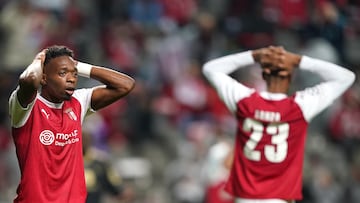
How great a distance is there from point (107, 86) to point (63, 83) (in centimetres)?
56

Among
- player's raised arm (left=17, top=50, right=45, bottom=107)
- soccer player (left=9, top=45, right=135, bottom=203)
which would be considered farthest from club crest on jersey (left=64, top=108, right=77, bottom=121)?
player's raised arm (left=17, top=50, right=45, bottom=107)

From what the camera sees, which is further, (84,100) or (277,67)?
(277,67)

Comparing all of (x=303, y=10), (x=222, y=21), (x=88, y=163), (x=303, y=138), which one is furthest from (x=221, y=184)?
(x=222, y=21)

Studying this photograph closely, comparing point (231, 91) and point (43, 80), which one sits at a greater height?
point (43, 80)

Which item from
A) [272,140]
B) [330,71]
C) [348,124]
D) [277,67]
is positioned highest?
[277,67]

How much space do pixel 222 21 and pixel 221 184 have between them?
7054mm

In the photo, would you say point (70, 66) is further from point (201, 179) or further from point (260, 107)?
point (201, 179)

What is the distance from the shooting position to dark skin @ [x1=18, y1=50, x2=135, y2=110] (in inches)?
283

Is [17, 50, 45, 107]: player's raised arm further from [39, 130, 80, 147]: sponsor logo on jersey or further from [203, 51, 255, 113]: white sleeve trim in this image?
[203, 51, 255, 113]: white sleeve trim

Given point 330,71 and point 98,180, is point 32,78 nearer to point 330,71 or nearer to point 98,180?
point 330,71

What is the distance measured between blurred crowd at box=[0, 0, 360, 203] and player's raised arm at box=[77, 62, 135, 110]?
7.05 metres

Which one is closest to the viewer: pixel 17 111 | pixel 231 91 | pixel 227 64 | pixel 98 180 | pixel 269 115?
pixel 17 111

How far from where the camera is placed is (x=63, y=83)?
7551 millimetres

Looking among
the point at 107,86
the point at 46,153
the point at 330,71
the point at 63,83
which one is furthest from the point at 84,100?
the point at 330,71
